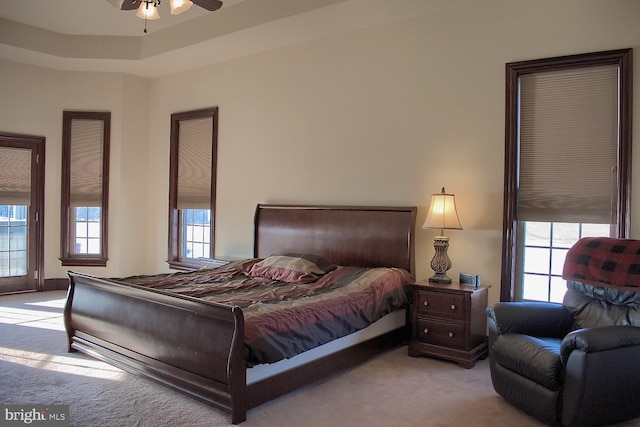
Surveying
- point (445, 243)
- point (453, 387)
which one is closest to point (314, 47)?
point (445, 243)

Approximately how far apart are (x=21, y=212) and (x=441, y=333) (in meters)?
5.55

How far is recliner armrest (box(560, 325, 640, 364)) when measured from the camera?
265cm

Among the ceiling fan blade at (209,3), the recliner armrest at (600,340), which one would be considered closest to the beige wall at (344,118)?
the recliner armrest at (600,340)

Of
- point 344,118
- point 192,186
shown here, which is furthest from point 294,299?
point 192,186

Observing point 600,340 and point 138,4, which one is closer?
point 600,340

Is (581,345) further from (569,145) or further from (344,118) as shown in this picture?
(344,118)

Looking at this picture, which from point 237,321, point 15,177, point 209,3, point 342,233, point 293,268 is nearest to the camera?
point 237,321

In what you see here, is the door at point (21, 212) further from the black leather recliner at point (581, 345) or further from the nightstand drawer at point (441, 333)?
the black leather recliner at point (581, 345)

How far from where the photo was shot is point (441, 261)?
4230 mm

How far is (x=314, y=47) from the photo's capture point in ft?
17.7

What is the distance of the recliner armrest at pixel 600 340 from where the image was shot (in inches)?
104

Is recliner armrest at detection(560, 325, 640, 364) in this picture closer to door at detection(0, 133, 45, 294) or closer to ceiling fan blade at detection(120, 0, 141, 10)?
ceiling fan blade at detection(120, 0, 141, 10)

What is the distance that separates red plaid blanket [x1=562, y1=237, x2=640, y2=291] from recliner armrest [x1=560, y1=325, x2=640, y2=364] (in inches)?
17.5

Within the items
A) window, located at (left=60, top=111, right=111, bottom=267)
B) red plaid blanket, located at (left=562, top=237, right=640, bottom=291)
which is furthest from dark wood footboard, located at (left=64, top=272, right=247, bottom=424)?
window, located at (left=60, top=111, right=111, bottom=267)
